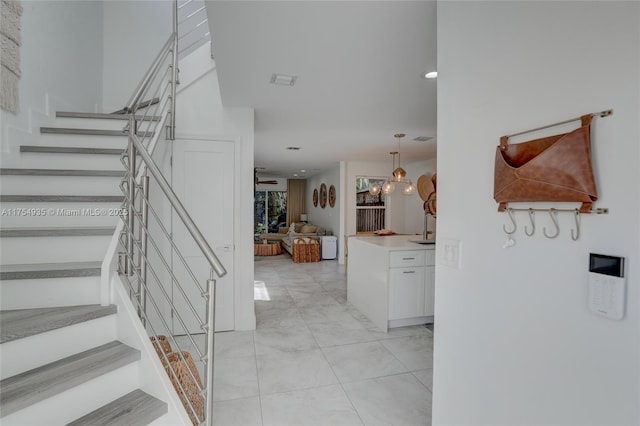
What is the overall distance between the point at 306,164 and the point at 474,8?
6.83 metres

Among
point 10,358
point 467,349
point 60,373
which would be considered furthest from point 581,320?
point 10,358

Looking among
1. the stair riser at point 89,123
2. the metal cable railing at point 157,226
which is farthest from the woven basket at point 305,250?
the stair riser at point 89,123

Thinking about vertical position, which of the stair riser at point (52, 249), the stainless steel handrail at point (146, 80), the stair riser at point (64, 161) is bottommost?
the stair riser at point (52, 249)

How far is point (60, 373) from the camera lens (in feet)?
4.29

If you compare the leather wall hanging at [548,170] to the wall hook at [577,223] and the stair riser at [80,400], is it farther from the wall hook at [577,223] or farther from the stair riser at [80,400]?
the stair riser at [80,400]

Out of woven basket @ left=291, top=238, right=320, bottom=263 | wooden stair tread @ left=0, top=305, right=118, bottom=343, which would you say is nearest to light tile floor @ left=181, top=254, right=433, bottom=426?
wooden stair tread @ left=0, top=305, right=118, bottom=343

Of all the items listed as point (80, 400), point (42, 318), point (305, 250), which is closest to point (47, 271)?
point (42, 318)

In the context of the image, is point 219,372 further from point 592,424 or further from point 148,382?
point 592,424

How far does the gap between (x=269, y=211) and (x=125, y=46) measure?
8065mm

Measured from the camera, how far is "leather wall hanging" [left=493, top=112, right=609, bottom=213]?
35.8 inches

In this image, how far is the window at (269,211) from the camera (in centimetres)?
1163

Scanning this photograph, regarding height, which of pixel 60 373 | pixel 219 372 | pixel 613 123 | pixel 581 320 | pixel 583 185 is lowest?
pixel 219 372

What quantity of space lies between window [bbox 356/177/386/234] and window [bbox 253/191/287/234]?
15.5 ft

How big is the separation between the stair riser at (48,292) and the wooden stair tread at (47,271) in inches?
1.1
